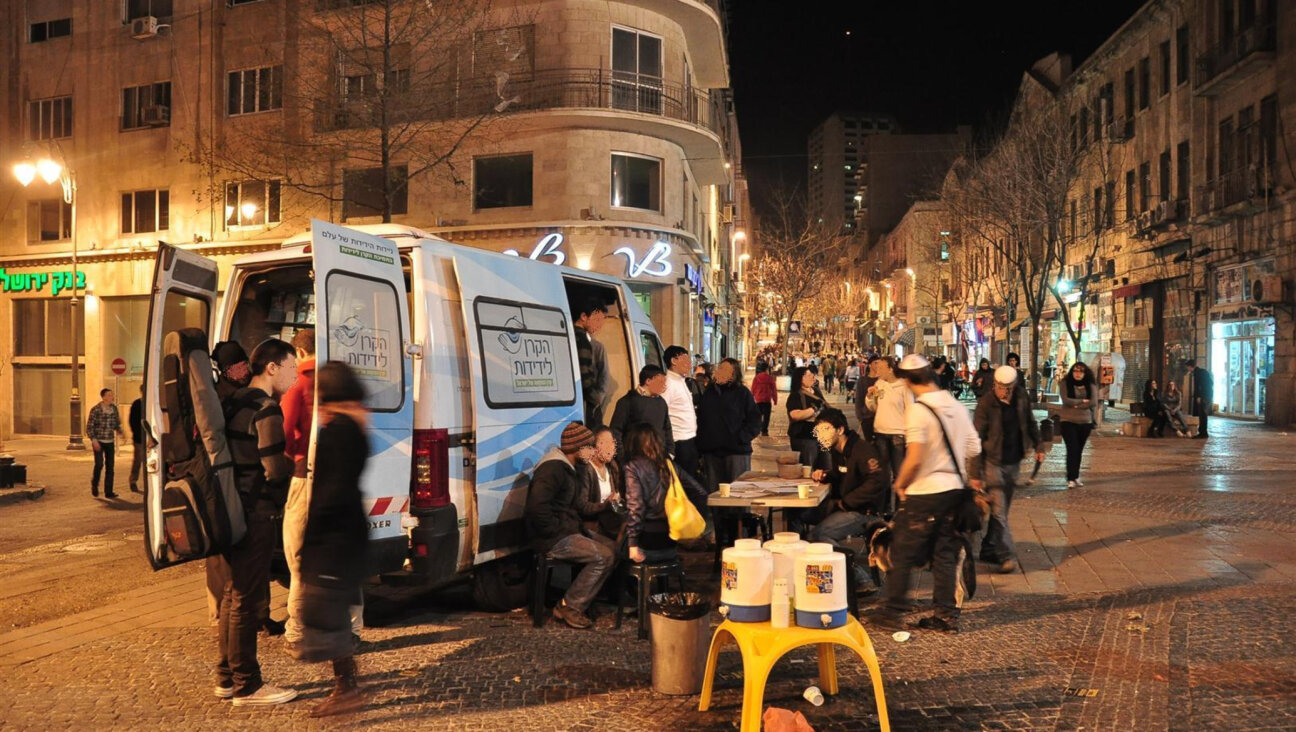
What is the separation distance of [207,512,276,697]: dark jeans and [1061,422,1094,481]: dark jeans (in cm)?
1064

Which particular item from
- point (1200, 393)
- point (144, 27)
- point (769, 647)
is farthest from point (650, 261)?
point (769, 647)

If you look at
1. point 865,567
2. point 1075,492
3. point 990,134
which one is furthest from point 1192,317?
point 865,567

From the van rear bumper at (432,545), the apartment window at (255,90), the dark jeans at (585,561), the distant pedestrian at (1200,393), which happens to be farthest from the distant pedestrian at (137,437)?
the distant pedestrian at (1200,393)

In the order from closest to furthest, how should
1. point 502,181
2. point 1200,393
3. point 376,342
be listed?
point 376,342 < point 1200,393 < point 502,181

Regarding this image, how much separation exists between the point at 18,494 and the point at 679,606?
12.4 metres

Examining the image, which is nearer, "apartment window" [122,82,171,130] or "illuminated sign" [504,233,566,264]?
"illuminated sign" [504,233,566,264]

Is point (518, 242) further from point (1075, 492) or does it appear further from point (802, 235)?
point (802, 235)

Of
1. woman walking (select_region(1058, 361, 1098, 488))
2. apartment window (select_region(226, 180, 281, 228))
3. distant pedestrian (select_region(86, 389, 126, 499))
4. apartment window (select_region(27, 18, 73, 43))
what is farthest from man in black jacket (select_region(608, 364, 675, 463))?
apartment window (select_region(27, 18, 73, 43))

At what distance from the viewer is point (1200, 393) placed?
22.5 metres

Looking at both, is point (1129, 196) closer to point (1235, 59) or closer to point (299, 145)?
point (1235, 59)

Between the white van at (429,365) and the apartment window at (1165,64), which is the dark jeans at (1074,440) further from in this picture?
the apartment window at (1165,64)

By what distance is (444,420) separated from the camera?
6.21 meters

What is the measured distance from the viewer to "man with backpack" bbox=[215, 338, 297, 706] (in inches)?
204

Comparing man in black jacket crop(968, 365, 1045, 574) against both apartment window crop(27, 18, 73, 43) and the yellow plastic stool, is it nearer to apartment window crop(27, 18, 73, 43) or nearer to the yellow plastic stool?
the yellow plastic stool
